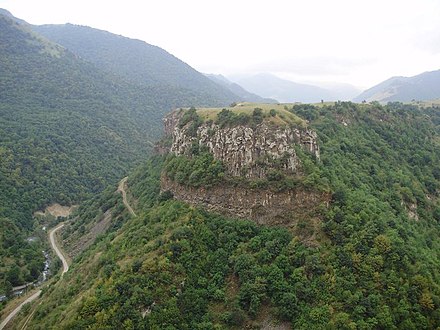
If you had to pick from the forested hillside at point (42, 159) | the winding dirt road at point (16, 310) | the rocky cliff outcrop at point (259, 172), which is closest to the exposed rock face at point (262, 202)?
the rocky cliff outcrop at point (259, 172)

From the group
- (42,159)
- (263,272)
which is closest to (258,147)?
(263,272)

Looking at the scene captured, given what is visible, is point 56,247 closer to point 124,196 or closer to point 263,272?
point 124,196

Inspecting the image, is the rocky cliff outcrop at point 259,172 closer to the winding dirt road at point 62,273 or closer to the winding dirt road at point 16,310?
the winding dirt road at point 16,310

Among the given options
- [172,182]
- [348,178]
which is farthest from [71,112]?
[348,178]

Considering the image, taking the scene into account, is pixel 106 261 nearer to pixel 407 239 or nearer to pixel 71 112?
pixel 407 239

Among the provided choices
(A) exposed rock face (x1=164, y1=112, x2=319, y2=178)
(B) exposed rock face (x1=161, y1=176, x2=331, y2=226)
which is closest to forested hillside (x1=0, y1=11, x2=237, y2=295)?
(B) exposed rock face (x1=161, y1=176, x2=331, y2=226)

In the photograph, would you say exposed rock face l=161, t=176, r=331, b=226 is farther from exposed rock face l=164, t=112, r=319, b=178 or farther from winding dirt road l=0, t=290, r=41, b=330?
winding dirt road l=0, t=290, r=41, b=330
